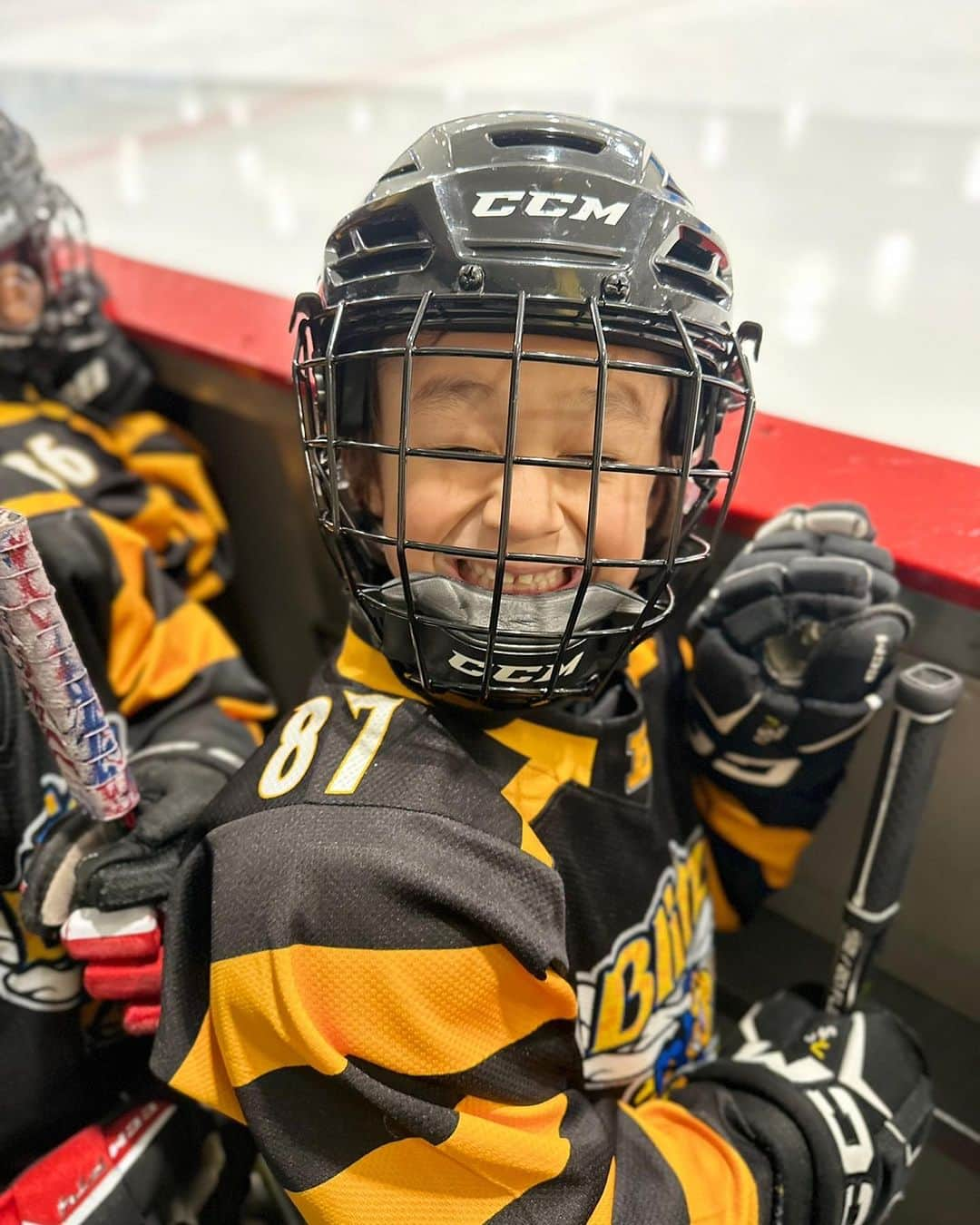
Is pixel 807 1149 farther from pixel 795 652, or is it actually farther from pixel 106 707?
pixel 106 707

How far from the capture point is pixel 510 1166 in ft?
1.56

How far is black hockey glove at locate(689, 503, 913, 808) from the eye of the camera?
2.03 feet

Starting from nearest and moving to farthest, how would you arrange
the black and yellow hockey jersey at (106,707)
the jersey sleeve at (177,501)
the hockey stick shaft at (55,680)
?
the hockey stick shaft at (55,680) → the black and yellow hockey jersey at (106,707) → the jersey sleeve at (177,501)

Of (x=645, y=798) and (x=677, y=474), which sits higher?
(x=677, y=474)

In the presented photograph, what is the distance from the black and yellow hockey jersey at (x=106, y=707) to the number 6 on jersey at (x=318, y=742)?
0.24m

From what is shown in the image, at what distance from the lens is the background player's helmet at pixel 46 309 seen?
0.97 m

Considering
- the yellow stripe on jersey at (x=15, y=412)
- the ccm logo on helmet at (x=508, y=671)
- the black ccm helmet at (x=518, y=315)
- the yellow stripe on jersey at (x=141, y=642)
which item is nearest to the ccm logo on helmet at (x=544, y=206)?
the black ccm helmet at (x=518, y=315)

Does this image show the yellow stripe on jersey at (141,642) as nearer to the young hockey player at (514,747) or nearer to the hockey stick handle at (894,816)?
the young hockey player at (514,747)

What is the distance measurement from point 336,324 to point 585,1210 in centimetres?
52

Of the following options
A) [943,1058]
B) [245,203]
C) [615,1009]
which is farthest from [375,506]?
[245,203]

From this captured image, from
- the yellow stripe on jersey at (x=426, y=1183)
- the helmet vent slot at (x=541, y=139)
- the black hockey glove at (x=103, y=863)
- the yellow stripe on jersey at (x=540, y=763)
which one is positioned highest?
the helmet vent slot at (x=541, y=139)

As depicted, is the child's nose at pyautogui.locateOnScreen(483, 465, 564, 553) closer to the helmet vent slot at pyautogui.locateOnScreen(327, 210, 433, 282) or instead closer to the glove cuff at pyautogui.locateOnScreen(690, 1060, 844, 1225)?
the helmet vent slot at pyautogui.locateOnScreen(327, 210, 433, 282)

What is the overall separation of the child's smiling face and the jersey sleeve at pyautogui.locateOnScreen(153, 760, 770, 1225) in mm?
167

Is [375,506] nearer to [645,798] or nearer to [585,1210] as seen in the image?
[645,798]
